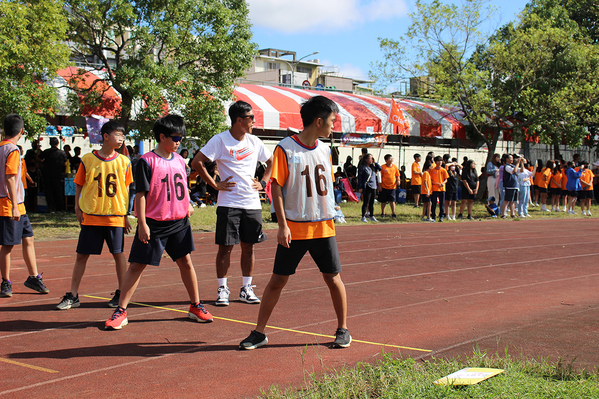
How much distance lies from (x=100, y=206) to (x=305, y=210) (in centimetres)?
259

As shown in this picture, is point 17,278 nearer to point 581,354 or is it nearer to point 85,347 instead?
point 85,347

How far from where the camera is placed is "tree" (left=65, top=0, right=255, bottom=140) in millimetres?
14922

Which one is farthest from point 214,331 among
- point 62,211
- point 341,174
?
point 341,174

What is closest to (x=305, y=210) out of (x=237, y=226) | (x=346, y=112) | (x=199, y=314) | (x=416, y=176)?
(x=199, y=314)

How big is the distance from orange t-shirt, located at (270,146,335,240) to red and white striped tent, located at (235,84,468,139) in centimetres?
1621

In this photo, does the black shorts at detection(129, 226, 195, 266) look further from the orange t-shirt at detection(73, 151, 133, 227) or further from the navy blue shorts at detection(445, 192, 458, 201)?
the navy blue shorts at detection(445, 192, 458, 201)

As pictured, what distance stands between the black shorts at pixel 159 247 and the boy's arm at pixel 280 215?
1.32 meters

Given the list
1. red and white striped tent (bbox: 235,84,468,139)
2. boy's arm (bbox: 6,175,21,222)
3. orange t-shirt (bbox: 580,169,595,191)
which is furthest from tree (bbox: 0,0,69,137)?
orange t-shirt (bbox: 580,169,595,191)

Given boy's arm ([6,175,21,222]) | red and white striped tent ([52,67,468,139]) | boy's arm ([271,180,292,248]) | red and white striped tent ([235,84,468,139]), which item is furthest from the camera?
red and white striped tent ([235,84,468,139])

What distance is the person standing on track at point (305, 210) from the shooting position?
460cm

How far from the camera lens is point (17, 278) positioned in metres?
7.97

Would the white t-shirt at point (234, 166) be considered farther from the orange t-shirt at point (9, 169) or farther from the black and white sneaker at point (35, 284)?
the black and white sneaker at point (35, 284)

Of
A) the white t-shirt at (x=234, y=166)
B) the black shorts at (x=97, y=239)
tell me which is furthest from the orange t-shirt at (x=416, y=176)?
the black shorts at (x=97, y=239)

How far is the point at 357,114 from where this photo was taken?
25.0 m
